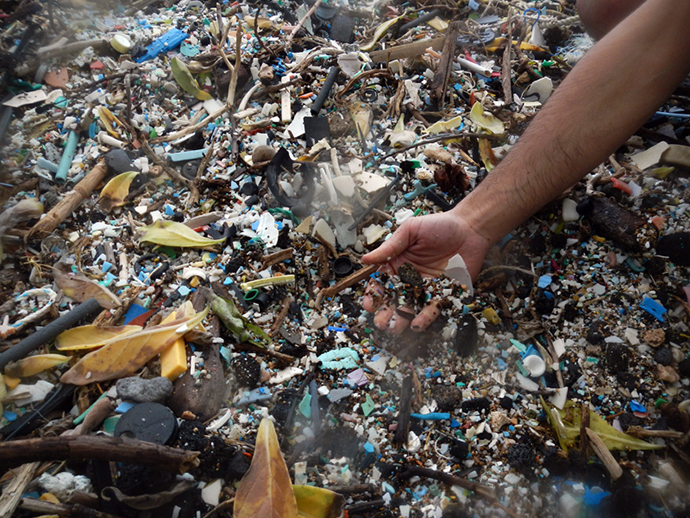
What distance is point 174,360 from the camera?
1632 mm

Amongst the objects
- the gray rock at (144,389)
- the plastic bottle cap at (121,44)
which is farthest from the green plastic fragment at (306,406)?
the plastic bottle cap at (121,44)

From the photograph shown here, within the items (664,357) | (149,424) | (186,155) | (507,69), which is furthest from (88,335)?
(507,69)

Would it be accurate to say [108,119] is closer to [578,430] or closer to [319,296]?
[319,296]

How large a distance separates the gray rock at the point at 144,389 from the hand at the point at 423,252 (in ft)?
2.71

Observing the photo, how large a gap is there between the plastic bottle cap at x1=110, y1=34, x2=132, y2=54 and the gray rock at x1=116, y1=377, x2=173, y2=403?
2.23 metres

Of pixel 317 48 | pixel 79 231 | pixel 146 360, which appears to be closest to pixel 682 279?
pixel 146 360

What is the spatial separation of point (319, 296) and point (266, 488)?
769mm

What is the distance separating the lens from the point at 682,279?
1.77 metres

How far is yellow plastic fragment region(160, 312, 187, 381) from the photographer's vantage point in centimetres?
162

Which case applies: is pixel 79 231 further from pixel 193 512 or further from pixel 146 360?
pixel 193 512

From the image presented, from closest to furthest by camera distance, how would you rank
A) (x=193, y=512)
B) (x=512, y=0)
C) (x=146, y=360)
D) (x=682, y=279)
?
(x=193, y=512), (x=146, y=360), (x=682, y=279), (x=512, y=0)

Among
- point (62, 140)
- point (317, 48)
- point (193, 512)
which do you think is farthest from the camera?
point (317, 48)

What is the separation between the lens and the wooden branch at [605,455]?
144 cm

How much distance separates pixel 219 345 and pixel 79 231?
1.01 meters
